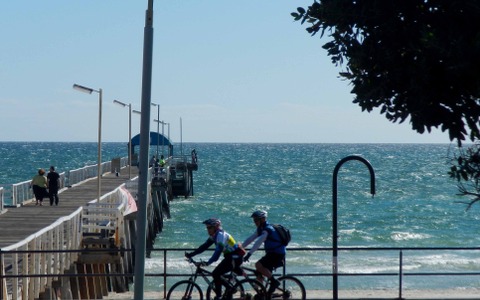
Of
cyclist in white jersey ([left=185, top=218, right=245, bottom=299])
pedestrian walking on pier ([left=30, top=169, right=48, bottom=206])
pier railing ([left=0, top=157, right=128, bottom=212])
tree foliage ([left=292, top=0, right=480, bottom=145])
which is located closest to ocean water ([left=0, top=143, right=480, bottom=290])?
tree foliage ([left=292, top=0, right=480, bottom=145])

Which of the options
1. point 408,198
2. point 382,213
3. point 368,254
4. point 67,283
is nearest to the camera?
point 67,283

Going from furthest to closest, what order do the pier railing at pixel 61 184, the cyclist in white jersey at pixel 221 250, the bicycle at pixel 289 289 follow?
the pier railing at pixel 61 184 < the bicycle at pixel 289 289 < the cyclist in white jersey at pixel 221 250

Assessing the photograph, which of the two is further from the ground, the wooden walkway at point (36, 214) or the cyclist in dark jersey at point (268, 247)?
the cyclist in dark jersey at point (268, 247)

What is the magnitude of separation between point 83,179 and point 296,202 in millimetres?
27624

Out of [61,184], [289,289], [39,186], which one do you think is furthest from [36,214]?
[289,289]

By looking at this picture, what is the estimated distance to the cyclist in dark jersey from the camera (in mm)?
13930

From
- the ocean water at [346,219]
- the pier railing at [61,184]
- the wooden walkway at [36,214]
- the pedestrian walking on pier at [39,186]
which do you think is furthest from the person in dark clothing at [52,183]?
the ocean water at [346,219]

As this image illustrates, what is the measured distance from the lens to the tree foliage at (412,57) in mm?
9250

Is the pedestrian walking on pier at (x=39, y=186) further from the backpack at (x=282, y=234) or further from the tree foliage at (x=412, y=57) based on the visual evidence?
the tree foliage at (x=412, y=57)

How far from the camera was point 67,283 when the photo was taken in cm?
2059

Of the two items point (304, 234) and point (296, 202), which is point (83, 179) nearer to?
point (304, 234)

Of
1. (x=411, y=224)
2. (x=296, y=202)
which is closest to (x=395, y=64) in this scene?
(x=411, y=224)

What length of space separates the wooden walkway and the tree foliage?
15012mm

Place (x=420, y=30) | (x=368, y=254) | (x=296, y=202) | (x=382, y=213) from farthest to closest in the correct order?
(x=296, y=202), (x=382, y=213), (x=368, y=254), (x=420, y=30)
